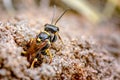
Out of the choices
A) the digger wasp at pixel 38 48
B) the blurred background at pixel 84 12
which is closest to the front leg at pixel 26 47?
the digger wasp at pixel 38 48

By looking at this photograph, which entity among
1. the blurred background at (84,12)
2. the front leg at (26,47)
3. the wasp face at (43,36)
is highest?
the blurred background at (84,12)

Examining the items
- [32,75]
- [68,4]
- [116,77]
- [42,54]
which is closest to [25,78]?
[32,75]

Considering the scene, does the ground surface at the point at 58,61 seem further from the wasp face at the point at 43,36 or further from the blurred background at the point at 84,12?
the blurred background at the point at 84,12

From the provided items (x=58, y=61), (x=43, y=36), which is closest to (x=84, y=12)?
(x=58, y=61)

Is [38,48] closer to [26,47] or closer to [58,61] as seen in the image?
[26,47]

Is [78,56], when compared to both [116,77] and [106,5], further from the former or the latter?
[106,5]

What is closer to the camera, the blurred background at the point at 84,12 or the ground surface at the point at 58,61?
the ground surface at the point at 58,61

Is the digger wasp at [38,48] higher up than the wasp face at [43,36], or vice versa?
the wasp face at [43,36]

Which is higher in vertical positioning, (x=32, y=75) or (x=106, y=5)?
(x=106, y=5)

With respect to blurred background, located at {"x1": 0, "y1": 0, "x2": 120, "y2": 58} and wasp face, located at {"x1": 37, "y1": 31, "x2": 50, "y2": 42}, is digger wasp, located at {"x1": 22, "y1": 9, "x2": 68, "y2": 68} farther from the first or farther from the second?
blurred background, located at {"x1": 0, "y1": 0, "x2": 120, "y2": 58}

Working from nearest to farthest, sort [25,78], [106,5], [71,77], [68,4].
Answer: [25,78]
[71,77]
[68,4]
[106,5]

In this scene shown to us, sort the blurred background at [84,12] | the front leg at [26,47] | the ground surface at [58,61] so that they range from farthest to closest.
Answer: the blurred background at [84,12] → the front leg at [26,47] → the ground surface at [58,61]
